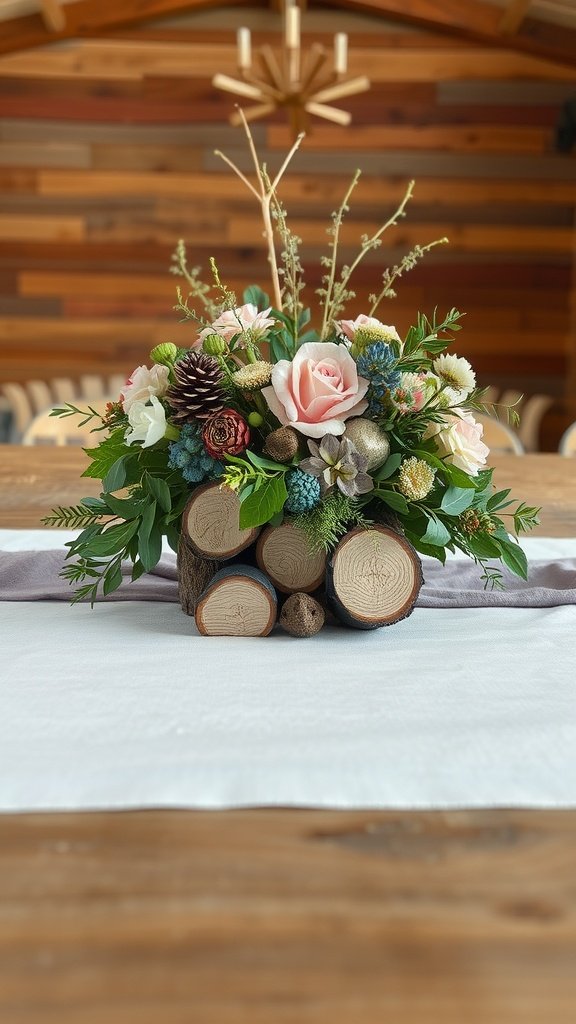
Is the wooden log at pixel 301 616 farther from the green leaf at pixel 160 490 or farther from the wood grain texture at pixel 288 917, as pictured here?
the wood grain texture at pixel 288 917

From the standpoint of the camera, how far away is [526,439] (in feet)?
18.0

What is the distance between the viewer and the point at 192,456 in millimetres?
896

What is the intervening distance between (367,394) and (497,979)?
1.90 feet

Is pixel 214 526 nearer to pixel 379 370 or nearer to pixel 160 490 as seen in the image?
pixel 160 490

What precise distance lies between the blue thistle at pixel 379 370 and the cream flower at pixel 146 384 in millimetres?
189

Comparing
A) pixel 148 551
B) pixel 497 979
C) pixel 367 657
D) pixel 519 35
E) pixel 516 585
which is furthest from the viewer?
pixel 519 35

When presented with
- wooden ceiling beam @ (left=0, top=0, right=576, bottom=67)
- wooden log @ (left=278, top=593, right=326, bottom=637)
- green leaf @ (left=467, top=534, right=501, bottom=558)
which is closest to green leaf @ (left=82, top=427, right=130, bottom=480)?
wooden log @ (left=278, top=593, right=326, bottom=637)

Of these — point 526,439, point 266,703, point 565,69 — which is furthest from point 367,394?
point 565,69

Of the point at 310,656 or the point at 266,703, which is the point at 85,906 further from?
the point at 310,656

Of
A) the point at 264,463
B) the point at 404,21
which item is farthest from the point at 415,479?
the point at 404,21

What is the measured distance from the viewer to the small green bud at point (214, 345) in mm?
906

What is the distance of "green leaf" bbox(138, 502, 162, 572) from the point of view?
36.8 inches

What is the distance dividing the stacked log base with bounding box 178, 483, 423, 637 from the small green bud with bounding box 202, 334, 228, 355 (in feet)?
0.42

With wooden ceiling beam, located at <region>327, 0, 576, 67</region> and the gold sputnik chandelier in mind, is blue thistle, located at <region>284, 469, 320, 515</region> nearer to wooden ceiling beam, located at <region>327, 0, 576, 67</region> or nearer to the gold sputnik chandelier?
→ the gold sputnik chandelier
